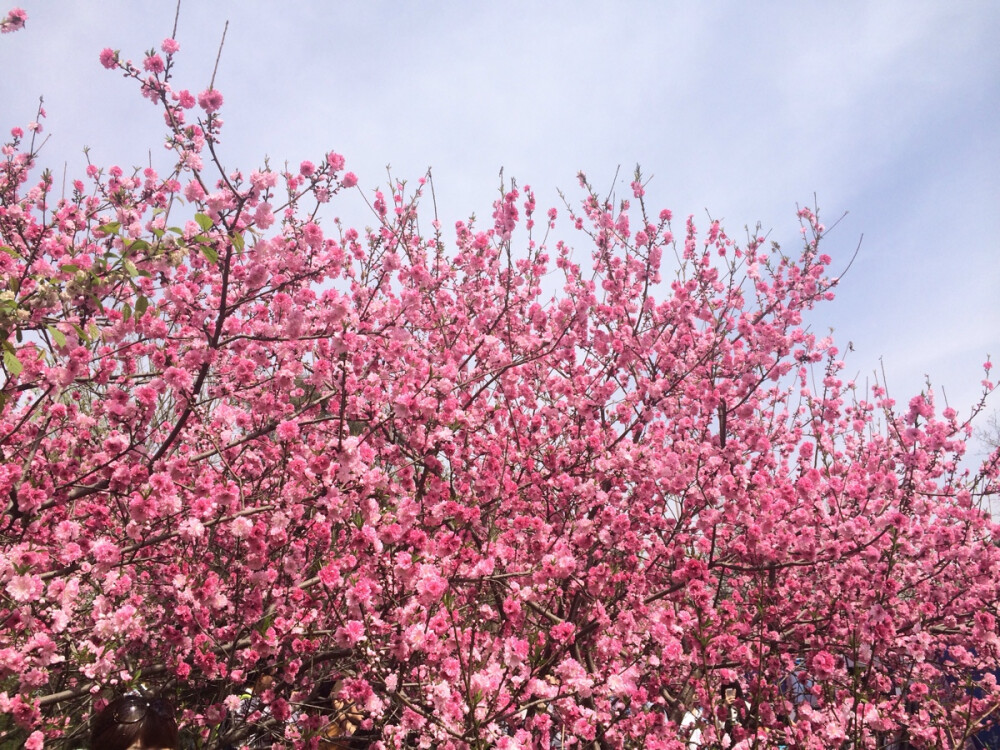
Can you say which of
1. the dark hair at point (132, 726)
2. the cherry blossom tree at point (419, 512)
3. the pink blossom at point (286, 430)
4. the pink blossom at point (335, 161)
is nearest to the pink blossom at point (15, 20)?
the cherry blossom tree at point (419, 512)

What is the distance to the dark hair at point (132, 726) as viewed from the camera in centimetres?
366

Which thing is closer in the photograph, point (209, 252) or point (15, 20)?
point (209, 252)

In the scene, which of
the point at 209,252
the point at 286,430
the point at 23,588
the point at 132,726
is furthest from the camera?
the point at 286,430

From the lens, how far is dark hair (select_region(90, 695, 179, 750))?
3.66 meters

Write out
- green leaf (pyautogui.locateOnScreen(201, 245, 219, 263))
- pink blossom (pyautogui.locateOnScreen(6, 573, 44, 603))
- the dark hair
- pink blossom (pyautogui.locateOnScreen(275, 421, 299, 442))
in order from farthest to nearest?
pink blossom (pyautogui.locateOnScreen(275, 421, 299, 442)), the dark hair, pink blossom (pyautogui.locateOnScreen(6, 573, 44, 603)), green leaf (pyautogui.locateOnScreen(201, 245, 219, 263))

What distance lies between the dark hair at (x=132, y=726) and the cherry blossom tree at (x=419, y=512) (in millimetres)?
211

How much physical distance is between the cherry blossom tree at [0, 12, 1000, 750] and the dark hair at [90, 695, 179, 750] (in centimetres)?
21

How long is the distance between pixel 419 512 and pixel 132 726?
2188 mm

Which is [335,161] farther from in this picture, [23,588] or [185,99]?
[23,588]

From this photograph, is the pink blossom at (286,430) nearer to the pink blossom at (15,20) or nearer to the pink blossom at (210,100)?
the pink blossom at (210,100)

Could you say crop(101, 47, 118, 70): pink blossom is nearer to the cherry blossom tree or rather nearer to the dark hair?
the cherry blossom tree

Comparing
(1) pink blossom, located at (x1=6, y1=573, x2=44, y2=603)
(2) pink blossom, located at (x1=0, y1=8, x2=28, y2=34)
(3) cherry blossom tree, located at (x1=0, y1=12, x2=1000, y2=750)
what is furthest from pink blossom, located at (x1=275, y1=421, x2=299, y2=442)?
(2) pink blossom, located at (x1=0, y1=8, x2=28, y2=34)

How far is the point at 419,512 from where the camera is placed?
4590mm

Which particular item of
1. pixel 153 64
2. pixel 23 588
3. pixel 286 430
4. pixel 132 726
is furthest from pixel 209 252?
pixel 132 726
